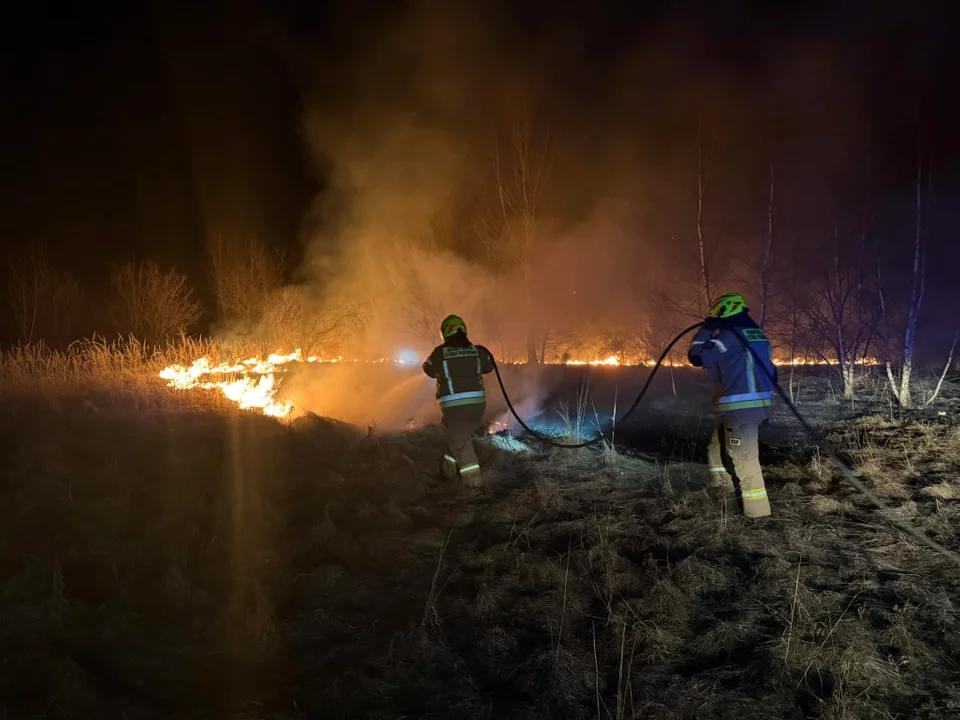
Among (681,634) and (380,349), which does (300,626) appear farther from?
(380,349)

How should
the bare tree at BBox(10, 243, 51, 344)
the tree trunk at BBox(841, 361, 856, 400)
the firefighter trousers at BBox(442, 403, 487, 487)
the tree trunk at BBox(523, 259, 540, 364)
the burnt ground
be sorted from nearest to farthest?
the burnt ground
the firefighter trousers at BBox(442, 403, 487, 487)
the tree trunk at BBox(841, 361, 856, 400)
the tree trunk at BBox(523, 259, 540, 364)
the bare tree at BBox(10, 243, 51, 344)

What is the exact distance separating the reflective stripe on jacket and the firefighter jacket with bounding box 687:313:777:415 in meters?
2.14

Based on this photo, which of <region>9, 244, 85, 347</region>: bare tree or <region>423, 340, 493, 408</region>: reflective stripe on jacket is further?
Result: <region>9, 244, 85, 347</region>: bare tree

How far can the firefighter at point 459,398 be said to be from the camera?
559 cm

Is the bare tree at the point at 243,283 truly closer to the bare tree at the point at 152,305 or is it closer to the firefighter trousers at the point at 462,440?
the bare tree at the point at 152,305

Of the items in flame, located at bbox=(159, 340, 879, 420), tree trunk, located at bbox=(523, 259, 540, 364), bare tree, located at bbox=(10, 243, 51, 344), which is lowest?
flame, located at bbox=(159, 340, 879, 420)

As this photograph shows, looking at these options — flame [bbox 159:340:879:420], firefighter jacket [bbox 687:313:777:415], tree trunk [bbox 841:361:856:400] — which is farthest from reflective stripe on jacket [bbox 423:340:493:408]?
tree trunk [bbox 841:361:856:400]

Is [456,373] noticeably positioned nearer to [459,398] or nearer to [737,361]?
[459,398]

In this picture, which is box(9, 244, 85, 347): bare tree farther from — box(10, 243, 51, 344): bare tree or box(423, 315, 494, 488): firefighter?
box(423, 315, 494, 488): firefighter

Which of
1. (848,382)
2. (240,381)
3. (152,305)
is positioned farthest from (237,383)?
(848,382)

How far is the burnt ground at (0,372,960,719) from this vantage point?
2.43 meters

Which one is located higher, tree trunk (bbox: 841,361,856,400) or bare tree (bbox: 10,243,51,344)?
bare tree (bbox: 10,243,51,344)

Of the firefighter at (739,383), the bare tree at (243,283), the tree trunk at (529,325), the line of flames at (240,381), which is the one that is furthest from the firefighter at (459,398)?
the bare tree at (243,283)

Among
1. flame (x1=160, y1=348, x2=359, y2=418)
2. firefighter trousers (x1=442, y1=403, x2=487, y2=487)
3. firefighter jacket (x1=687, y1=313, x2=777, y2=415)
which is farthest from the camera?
flame (x1=160, y1=348, x2=359, y2=418)
